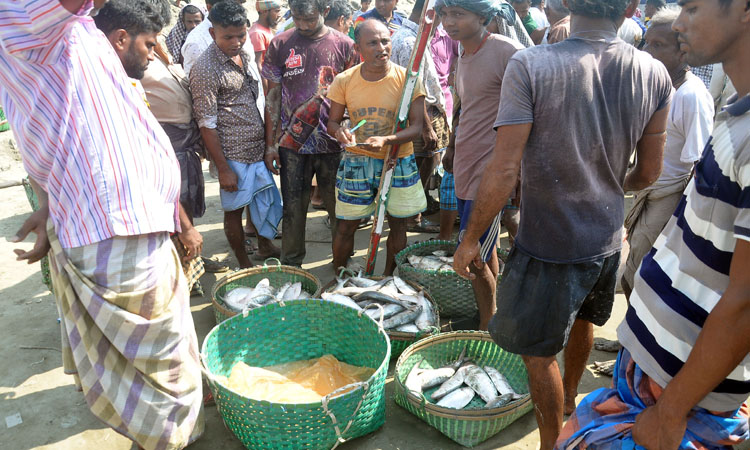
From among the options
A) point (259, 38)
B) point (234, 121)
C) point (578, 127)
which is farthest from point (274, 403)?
point (259, 38)

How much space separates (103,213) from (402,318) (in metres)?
2.22

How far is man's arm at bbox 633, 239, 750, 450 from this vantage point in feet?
4.22

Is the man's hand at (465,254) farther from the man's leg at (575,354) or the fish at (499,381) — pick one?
the fish at (499,381)

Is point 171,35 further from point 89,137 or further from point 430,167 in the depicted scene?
point 89,137

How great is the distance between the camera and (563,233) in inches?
92.4

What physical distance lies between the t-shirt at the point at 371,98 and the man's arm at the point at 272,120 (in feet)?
2.70

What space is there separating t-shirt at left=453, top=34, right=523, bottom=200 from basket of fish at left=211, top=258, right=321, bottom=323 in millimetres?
1519

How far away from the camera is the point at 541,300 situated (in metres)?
2.41

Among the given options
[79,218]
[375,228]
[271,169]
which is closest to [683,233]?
[79,218]

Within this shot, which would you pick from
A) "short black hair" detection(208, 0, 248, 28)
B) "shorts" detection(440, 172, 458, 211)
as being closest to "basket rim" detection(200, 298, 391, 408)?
"shorts" detection(440, 172, 458, 211)

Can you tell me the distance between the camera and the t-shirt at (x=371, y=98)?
425cm

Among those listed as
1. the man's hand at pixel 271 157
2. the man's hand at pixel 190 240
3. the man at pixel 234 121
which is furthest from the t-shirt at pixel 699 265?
the man's hand at pixel 271 157

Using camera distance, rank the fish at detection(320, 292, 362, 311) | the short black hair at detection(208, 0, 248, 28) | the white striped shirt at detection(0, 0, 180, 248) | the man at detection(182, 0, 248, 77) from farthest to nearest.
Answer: the man at detection(182, 0, 248, 77) → the short black hair at detection(208, 0, 248, 28) → the fish at detection(320, 292, 362, 311) → the white striped shirt at detection(0, 0, 180, 248)

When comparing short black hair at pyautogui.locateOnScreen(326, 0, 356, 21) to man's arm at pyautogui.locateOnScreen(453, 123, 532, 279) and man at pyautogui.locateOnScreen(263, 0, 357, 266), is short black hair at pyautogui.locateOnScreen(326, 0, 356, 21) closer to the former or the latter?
man at pyautogui.locateOnScreen(263, 0, 357, 266)
